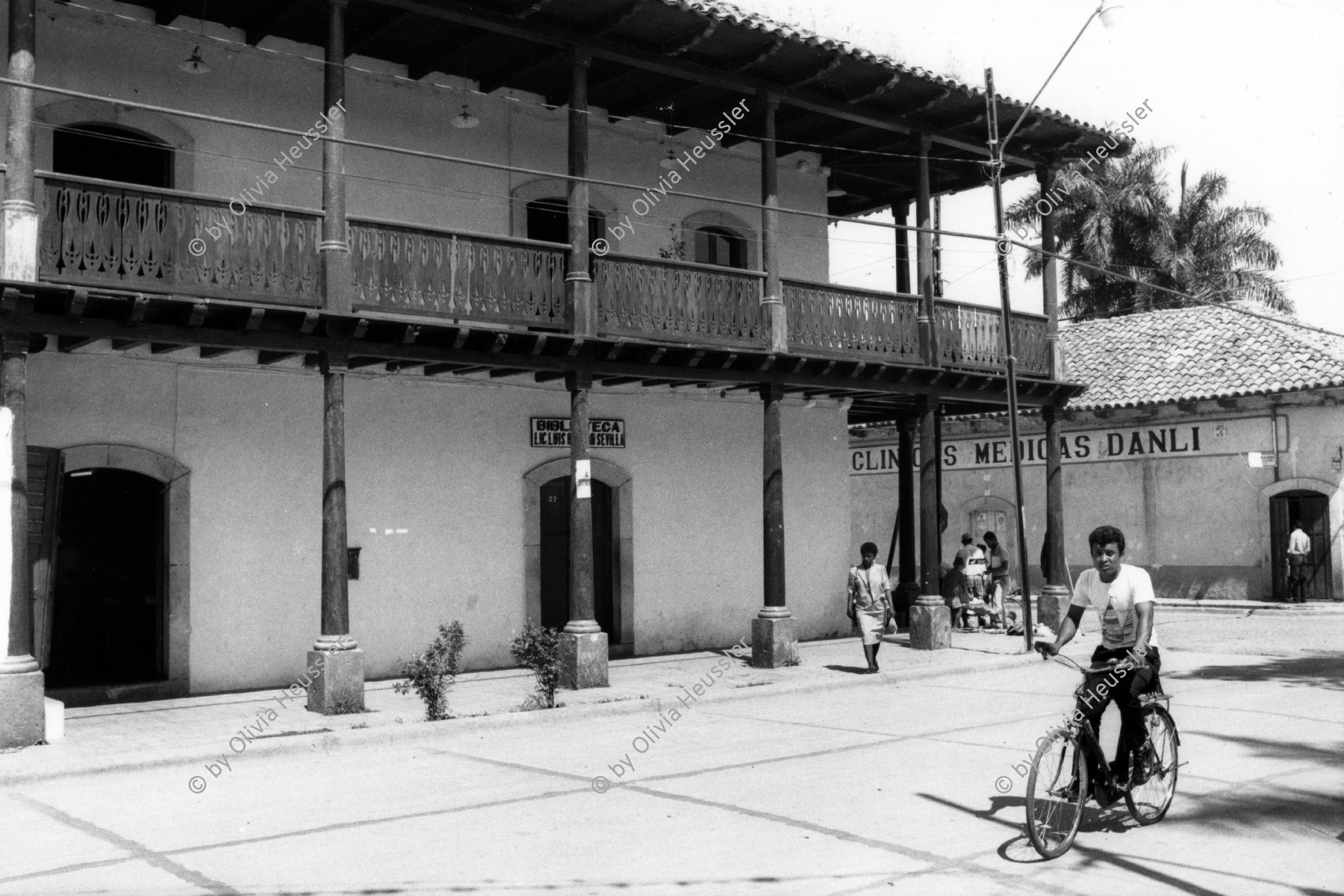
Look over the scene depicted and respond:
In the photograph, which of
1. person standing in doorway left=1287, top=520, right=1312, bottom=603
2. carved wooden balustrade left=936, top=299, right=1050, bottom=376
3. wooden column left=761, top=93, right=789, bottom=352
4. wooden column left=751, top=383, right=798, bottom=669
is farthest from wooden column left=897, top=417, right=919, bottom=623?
person standing in doorway left=1287, top=520, right=1312, bottom=603

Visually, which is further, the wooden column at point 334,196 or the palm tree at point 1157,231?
the palm tree at point 1157,231

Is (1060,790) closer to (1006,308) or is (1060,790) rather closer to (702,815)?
(702,815)

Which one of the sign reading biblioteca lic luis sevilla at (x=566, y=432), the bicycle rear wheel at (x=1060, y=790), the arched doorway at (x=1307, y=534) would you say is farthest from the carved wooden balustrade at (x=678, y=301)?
the arched doorway at (x=1307, y=534)

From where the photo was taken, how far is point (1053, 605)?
19266mm

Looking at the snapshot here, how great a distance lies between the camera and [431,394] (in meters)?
15.5

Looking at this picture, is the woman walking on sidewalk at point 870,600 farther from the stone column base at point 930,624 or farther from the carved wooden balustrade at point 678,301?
the carved wooden balustrade at point 678,301

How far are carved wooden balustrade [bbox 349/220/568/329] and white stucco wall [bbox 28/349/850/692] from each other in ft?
6.75

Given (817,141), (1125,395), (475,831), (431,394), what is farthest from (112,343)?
(1125,395)

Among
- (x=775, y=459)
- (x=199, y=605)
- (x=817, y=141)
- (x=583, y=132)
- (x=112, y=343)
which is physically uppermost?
(x=817, y=141)

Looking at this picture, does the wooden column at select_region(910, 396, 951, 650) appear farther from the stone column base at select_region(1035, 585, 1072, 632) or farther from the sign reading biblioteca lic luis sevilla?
the sign reading biblioteca lic luis sevilla

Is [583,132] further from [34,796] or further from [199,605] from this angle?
[34,796]

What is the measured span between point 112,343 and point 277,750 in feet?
14.8

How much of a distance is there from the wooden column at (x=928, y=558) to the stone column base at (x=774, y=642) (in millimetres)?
2393

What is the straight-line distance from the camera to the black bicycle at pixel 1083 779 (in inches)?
261
